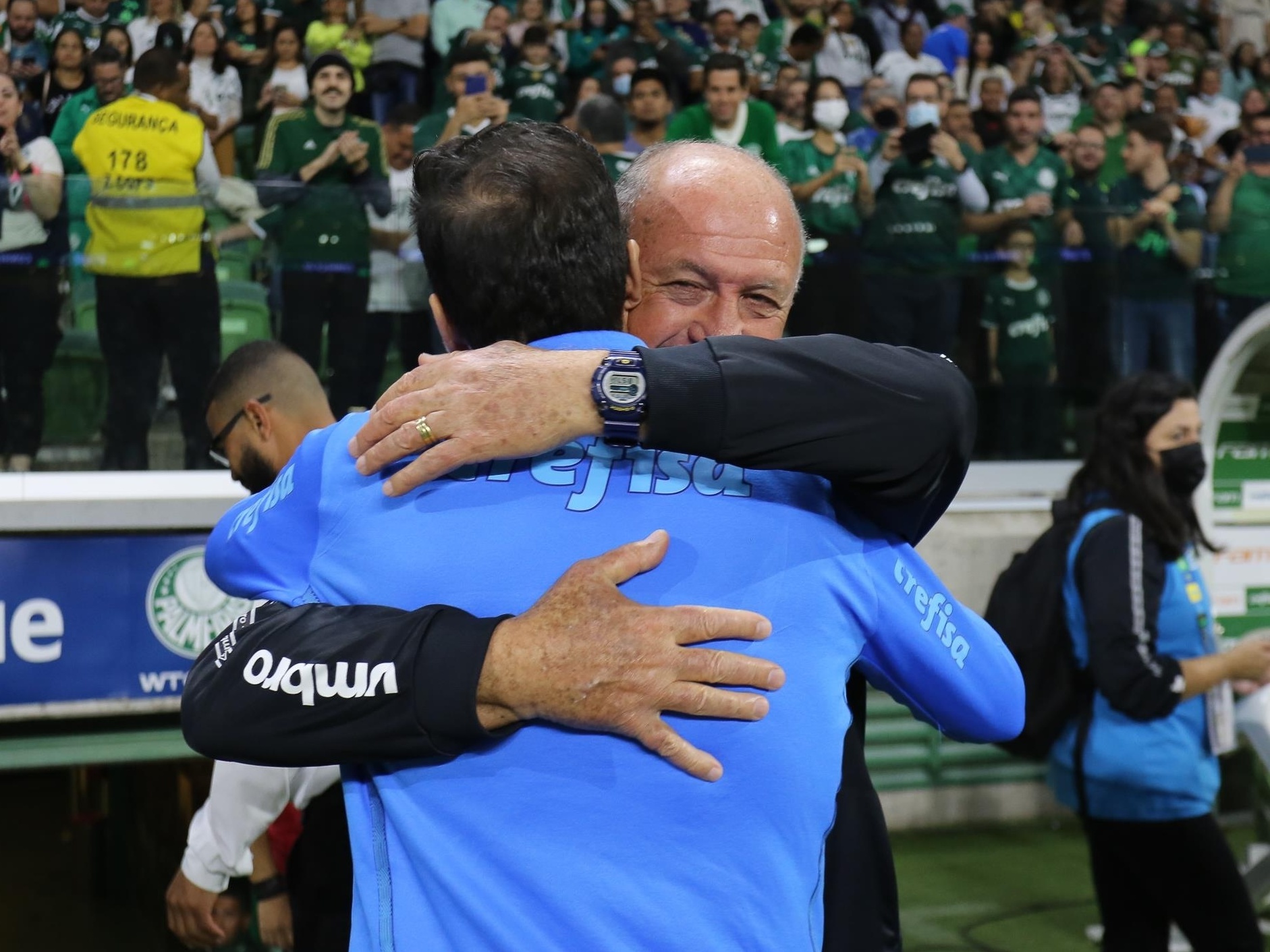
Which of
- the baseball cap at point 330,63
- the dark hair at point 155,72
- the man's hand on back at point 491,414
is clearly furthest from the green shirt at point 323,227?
the man's hand on back at point 491,414

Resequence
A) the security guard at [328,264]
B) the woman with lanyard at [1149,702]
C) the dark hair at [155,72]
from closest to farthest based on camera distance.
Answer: the woman with lanyard at [1149,702] < the security guard at [328,264] < the dark hair at [155,72]

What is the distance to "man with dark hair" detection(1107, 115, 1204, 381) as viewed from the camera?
700 cm

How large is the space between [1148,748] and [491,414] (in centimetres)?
303

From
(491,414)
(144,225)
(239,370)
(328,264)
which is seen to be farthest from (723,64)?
(491,414)

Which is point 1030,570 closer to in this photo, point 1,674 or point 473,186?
point 473,186

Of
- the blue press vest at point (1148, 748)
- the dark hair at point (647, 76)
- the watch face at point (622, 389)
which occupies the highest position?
the dark hair at point (647, 76)

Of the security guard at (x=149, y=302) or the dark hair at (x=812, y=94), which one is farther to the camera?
the dark hair at (x=812, y=94)

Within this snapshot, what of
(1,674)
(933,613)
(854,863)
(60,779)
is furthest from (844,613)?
(60,779)

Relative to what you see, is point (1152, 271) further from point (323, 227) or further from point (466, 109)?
point (323, 227)

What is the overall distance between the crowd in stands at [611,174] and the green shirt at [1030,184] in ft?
0.05

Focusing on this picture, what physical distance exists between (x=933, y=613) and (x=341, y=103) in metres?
6.23

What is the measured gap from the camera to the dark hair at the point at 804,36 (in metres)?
10.5

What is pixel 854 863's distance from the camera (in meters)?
1.59

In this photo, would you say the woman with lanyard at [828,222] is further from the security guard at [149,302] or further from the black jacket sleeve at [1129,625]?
the security guard at [149,302]
